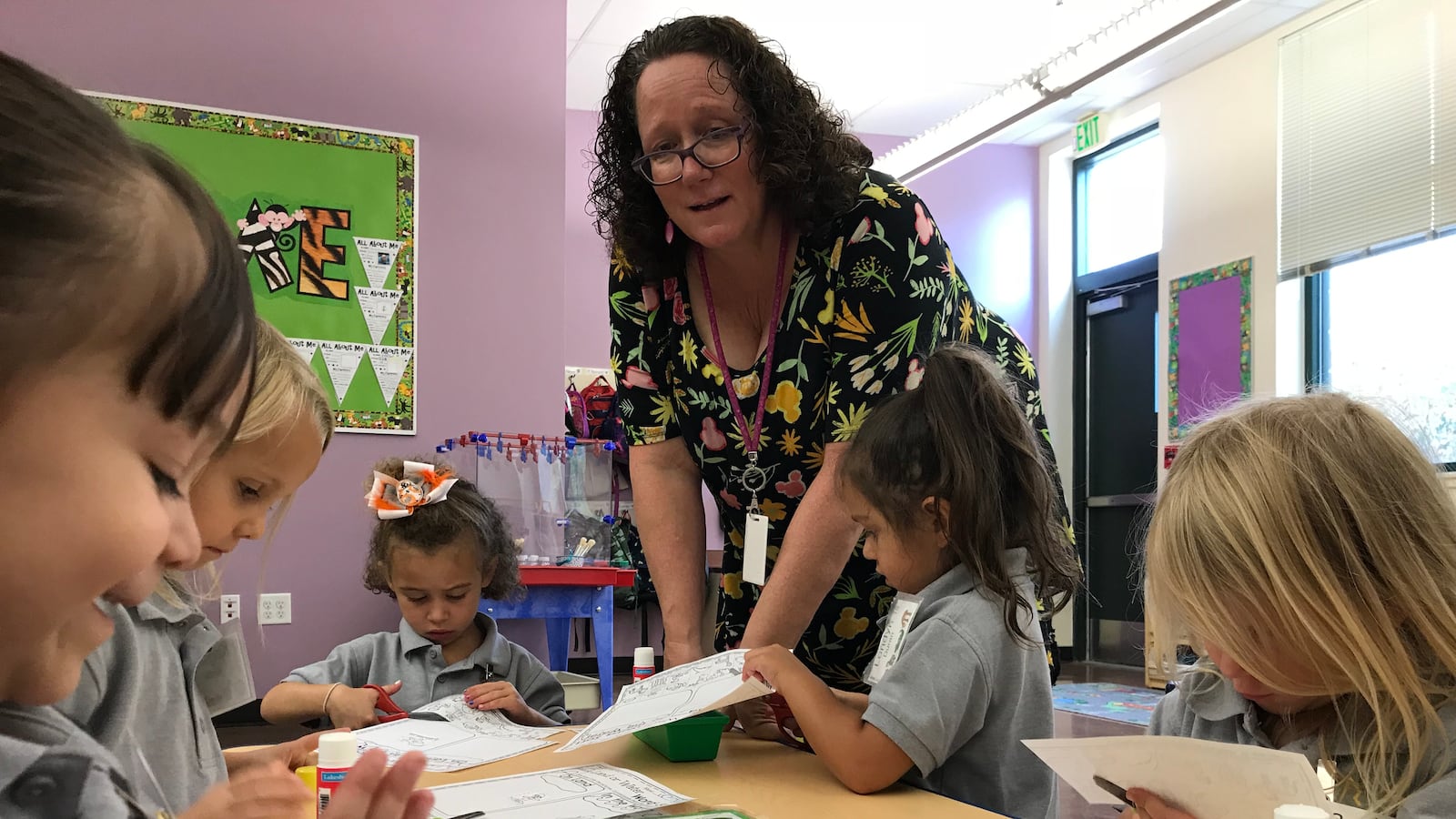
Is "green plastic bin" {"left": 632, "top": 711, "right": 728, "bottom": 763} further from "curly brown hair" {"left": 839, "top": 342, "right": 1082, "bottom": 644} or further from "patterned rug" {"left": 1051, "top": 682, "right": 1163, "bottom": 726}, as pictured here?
"patterned rug" {"left": 1051, "top": 682, "right": 1163, "bottom": 726}

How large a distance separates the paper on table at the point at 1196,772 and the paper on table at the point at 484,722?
723 mm

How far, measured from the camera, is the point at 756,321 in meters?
1.54

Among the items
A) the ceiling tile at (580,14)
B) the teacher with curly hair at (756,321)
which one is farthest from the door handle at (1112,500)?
the teacher with curly hair at (756,321)

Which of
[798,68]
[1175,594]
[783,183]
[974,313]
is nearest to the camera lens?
[1175,594]

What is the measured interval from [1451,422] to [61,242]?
16.0 ft

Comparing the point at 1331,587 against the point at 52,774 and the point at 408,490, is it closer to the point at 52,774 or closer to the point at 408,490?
the point at 52,774

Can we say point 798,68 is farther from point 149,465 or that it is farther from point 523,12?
point 149,465

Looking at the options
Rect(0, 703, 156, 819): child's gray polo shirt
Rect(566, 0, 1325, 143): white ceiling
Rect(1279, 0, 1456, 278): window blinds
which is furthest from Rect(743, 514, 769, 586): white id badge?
Rect(1279, 0, 1456, 278): window blinds

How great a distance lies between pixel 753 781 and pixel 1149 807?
396 mm

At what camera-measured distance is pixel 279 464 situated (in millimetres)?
1086

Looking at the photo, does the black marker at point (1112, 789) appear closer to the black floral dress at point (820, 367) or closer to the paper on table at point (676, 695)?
the paper on table at point (676, 695)

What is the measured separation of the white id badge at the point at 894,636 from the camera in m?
1.16

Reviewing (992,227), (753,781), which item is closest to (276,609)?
(753,781)

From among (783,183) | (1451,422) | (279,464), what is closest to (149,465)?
(279,464)
